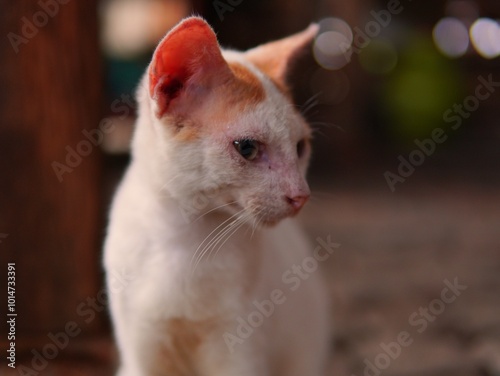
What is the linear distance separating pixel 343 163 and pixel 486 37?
105cm

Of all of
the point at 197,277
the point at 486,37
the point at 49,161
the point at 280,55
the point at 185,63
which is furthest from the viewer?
the point at 486,37

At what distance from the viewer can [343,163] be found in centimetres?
368

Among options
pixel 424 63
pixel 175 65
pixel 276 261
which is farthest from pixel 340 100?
pixel 175 65

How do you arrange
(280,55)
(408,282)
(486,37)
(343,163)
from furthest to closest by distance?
1. (343,163)
2. (486,37)
3. (408,282)
4. (280,55)

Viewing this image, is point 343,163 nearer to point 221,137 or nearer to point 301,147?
point 301,147

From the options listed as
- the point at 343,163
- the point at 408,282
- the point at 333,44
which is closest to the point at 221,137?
the point at 408,282

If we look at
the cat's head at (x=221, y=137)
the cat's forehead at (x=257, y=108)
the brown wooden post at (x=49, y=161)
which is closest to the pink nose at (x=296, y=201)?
the cat's head at (x=221, y=137)

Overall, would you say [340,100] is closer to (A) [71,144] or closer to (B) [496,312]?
(B) [496,312]

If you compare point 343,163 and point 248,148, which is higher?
point 248,148

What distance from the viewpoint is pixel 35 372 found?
1.55 meters

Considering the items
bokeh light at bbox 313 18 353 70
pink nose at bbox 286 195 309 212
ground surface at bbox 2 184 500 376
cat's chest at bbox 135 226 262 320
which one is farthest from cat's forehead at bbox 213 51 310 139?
bokeh light at bbox 313 18 353 70

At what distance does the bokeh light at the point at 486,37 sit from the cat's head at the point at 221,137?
9.22 feet

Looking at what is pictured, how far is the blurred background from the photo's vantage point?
63.8 inches

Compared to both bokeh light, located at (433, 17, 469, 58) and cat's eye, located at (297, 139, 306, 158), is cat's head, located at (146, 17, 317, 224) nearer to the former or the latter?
cat's eye, located at (297, 139, 306, 158)
